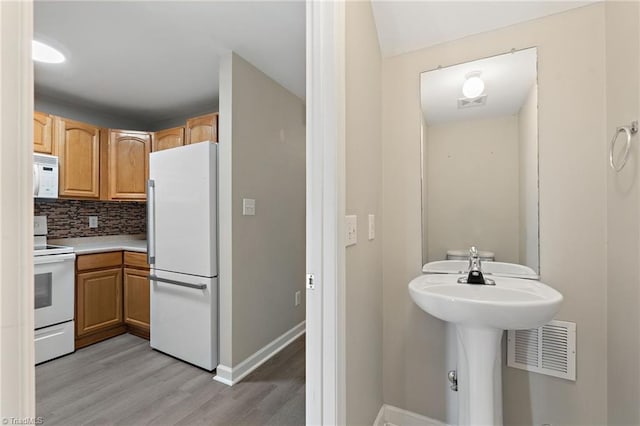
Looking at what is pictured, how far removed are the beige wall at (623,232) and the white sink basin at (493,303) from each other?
0.79 ft

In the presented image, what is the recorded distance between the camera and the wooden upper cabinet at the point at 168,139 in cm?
287

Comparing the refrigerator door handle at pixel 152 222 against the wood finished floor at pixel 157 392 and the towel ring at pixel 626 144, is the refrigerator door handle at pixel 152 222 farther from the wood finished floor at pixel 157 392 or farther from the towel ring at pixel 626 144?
the towel ring at pixel 626 144

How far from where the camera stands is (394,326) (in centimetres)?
163

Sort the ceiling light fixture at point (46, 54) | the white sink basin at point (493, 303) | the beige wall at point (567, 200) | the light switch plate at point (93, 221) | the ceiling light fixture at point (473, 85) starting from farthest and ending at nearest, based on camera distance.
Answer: the light switch plate at point (93, 221)
the ceiling light fixture at point (46, 54)
the ceiling light fixture at point (473, 85)
the beige wall at point (567, 200)
the white sink basin at point (493, 303)

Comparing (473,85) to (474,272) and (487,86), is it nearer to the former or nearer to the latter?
(487,86)

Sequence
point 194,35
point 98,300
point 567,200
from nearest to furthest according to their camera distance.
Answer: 1. point 567,200
2. point 194,35
3. point 98,300

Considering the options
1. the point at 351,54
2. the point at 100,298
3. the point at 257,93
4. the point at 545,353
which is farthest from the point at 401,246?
the point at 100,298

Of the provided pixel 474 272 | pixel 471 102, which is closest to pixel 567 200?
pixel 474 272

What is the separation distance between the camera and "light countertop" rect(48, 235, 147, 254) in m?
2.74

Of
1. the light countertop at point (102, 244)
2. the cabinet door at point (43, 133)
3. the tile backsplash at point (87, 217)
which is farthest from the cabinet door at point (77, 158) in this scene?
the light countertop at point (102, 244)

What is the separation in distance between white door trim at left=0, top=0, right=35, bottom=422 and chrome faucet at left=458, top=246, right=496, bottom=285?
1446 mm

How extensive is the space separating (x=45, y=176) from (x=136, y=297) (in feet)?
4.34

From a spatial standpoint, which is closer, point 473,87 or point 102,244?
point 473,87

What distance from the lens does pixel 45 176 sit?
2.55m
